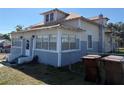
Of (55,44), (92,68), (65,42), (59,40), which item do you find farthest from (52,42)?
(92,68)

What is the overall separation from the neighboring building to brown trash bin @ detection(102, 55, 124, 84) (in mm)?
5955

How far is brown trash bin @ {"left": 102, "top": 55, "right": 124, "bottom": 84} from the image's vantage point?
21.2 ft

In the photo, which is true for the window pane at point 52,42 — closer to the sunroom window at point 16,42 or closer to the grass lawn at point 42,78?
the grass lawn at point 42,78

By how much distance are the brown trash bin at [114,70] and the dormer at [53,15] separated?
1222 cm

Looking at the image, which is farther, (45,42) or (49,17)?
(49,17)

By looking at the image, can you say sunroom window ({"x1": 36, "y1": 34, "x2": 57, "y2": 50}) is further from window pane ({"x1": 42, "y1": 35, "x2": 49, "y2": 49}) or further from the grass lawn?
the grass lawn

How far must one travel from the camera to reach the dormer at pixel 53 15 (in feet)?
59.4

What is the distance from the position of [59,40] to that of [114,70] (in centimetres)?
657

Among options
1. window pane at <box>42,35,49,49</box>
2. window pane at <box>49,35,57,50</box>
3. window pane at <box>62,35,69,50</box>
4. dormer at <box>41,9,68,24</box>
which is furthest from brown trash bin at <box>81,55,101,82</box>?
dormer at <box>41,9,68,24</box>

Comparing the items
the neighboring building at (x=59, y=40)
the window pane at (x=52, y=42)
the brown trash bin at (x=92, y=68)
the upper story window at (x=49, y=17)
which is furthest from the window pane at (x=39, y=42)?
the brown trash bin at (x=92, y=68)

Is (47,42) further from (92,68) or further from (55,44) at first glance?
(92,68)

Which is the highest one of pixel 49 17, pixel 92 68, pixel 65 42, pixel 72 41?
pixel 49 17

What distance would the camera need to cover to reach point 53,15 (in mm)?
18391
